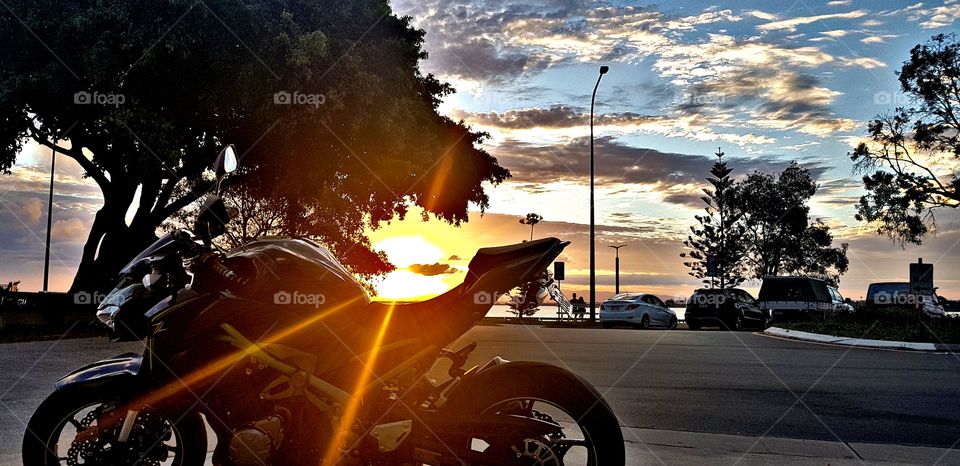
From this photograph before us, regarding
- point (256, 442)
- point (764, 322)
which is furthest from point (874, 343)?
point (256, 442)

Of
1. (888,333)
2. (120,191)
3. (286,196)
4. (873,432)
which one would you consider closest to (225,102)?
(286,196)

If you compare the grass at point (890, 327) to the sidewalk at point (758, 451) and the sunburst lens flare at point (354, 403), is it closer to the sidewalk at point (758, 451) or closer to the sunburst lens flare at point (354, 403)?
the sidewalk at point (758, 451)

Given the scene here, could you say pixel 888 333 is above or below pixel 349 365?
below

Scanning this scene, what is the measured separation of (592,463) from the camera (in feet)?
11.6

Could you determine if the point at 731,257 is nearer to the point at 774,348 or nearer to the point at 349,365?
the point at 774,348

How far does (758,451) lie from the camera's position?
5660 mm

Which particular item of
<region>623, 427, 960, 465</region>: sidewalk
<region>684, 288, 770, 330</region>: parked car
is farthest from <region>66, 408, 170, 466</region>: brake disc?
<region>684, 288, 770, 330</region>: parked car

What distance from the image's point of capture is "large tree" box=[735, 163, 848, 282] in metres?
57.2

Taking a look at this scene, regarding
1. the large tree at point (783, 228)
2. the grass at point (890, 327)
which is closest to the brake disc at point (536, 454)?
the grass at point (890, 327)

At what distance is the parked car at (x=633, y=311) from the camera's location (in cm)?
2909

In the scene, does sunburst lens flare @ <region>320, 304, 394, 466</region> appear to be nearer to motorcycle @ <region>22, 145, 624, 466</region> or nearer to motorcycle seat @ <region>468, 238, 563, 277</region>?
motorcycle @ <region>22, 145, 624, 466</region>

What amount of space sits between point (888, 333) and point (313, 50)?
16220mm

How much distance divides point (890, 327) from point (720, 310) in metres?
7.91

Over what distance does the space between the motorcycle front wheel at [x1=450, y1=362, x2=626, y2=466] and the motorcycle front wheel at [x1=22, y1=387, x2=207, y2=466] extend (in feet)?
5.05
